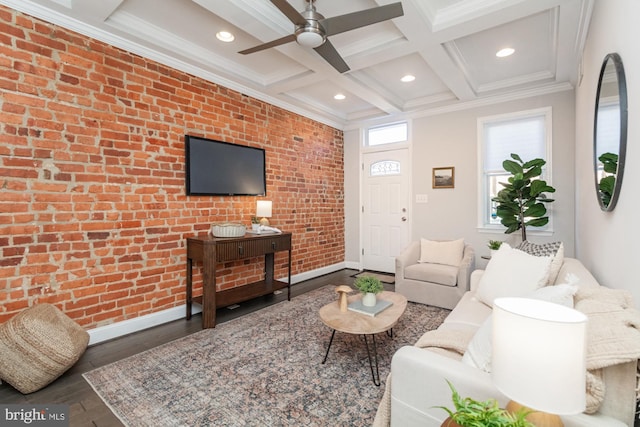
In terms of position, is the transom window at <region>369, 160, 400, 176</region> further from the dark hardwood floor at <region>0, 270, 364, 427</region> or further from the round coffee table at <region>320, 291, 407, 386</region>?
the round coffee table at <region>320, 291, 407, 386</region>

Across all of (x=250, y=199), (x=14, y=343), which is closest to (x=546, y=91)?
(x=250, y=199)

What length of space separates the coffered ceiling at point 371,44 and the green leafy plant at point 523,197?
1114mm

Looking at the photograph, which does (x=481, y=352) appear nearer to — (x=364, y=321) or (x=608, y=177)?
(x=364, y=321)

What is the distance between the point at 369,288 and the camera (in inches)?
94.7

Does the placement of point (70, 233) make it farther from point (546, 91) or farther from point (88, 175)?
point (546, 91)

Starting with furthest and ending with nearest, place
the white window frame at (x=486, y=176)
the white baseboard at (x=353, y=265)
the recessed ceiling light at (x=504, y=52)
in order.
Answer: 1. the white baseboard at (x=353, y=265)
2. the white window frame at (x=486, y=176)
3. the recessed ceiling light at (x=504, y=52)

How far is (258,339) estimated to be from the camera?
8.87 feet

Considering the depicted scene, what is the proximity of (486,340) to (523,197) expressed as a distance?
10.3 ft

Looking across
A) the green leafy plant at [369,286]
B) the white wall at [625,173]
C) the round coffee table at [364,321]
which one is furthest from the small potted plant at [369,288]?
the white wall at [625,173]

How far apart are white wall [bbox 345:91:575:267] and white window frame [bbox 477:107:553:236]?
0.16ft

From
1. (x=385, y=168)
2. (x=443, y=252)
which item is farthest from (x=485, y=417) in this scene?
(x=385, y=168)

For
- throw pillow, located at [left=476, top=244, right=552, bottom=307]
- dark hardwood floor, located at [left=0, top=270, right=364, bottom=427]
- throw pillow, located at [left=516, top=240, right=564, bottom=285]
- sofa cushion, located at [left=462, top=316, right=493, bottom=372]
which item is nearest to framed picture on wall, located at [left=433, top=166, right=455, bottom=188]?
throw pillow, located at [left=516, top=240, right=564, bottom=285]

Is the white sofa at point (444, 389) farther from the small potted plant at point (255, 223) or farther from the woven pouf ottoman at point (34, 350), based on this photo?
the small potted plant at point (255, 223)

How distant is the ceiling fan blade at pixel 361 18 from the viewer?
6.29 feet
